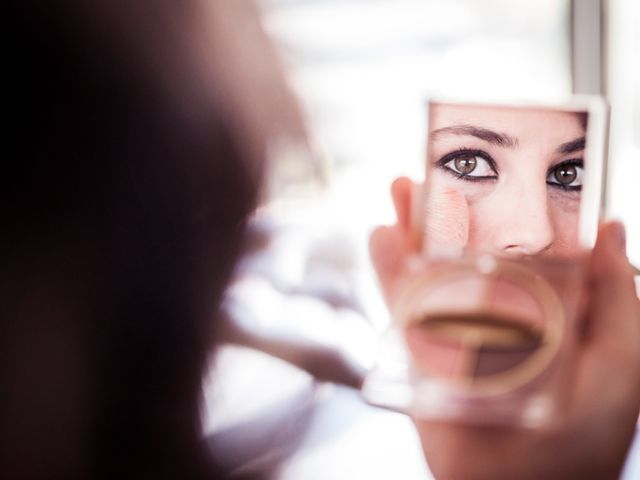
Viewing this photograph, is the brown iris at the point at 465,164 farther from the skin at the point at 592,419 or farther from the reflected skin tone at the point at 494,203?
the skin at the point at 592,419

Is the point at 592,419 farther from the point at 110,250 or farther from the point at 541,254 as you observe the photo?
the point at 110,250

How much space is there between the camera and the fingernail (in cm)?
43

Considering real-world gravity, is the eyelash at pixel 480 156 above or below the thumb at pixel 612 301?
above

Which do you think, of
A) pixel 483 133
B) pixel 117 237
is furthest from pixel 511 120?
pixel 117 237

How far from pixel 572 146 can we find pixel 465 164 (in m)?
0.07

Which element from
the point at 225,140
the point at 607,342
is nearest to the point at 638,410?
the point at 607,342

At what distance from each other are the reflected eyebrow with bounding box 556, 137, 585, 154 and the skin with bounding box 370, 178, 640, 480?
0.25 ft

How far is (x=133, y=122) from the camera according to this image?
50cm

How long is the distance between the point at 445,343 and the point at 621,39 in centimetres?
29

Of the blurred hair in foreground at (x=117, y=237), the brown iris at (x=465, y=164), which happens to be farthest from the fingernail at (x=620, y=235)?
the blurred hair in foreground at (x=117, y=237)

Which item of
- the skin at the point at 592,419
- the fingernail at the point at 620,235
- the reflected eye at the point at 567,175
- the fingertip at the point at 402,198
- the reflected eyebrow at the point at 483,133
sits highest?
the reflected eyebrow at the point at 483,133

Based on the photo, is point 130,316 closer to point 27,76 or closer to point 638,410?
point 27,76

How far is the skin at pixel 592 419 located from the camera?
1.34ft

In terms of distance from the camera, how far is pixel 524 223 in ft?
1.47
